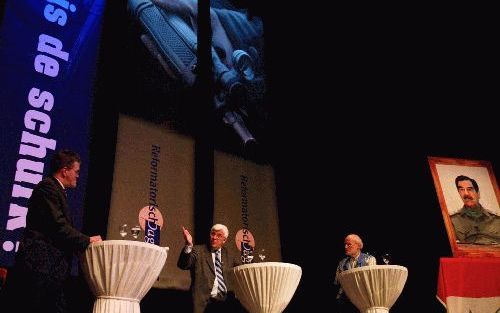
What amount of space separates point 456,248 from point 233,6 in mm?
4005

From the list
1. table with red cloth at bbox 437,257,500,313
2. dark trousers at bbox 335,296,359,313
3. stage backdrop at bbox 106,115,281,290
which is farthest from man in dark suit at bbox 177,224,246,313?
table with red cloth at bbox 437,257,500,313

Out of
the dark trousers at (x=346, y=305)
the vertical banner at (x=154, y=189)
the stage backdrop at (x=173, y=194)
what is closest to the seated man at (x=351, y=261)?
the dark trousers at (x=346, y=305)

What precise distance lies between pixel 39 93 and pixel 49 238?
→ 6.73ft

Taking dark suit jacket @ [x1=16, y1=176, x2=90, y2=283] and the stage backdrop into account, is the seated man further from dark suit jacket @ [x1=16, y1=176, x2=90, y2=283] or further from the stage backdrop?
dark suit jacket @ [x1=16, y1=176, x2=90, y2=283]

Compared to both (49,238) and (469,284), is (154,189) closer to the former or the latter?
(49,238)

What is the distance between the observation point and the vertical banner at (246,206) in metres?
5.23

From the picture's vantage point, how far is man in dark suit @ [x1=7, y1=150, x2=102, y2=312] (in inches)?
92.8

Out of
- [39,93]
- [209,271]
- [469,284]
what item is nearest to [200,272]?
[209,271]

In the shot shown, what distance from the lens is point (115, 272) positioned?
2740mm

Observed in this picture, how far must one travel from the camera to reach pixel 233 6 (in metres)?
6.30

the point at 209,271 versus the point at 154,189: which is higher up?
the point at 154,189

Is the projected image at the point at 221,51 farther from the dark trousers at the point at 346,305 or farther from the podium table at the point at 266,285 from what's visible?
the podium table at the point at 266,285

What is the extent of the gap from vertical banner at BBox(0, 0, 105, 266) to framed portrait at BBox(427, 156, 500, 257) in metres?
3.75

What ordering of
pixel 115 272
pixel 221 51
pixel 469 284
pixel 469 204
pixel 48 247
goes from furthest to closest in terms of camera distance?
pixel 221 51, pixel 469 204, pixel 469 284, pixel 115 272, pixel 48 247
